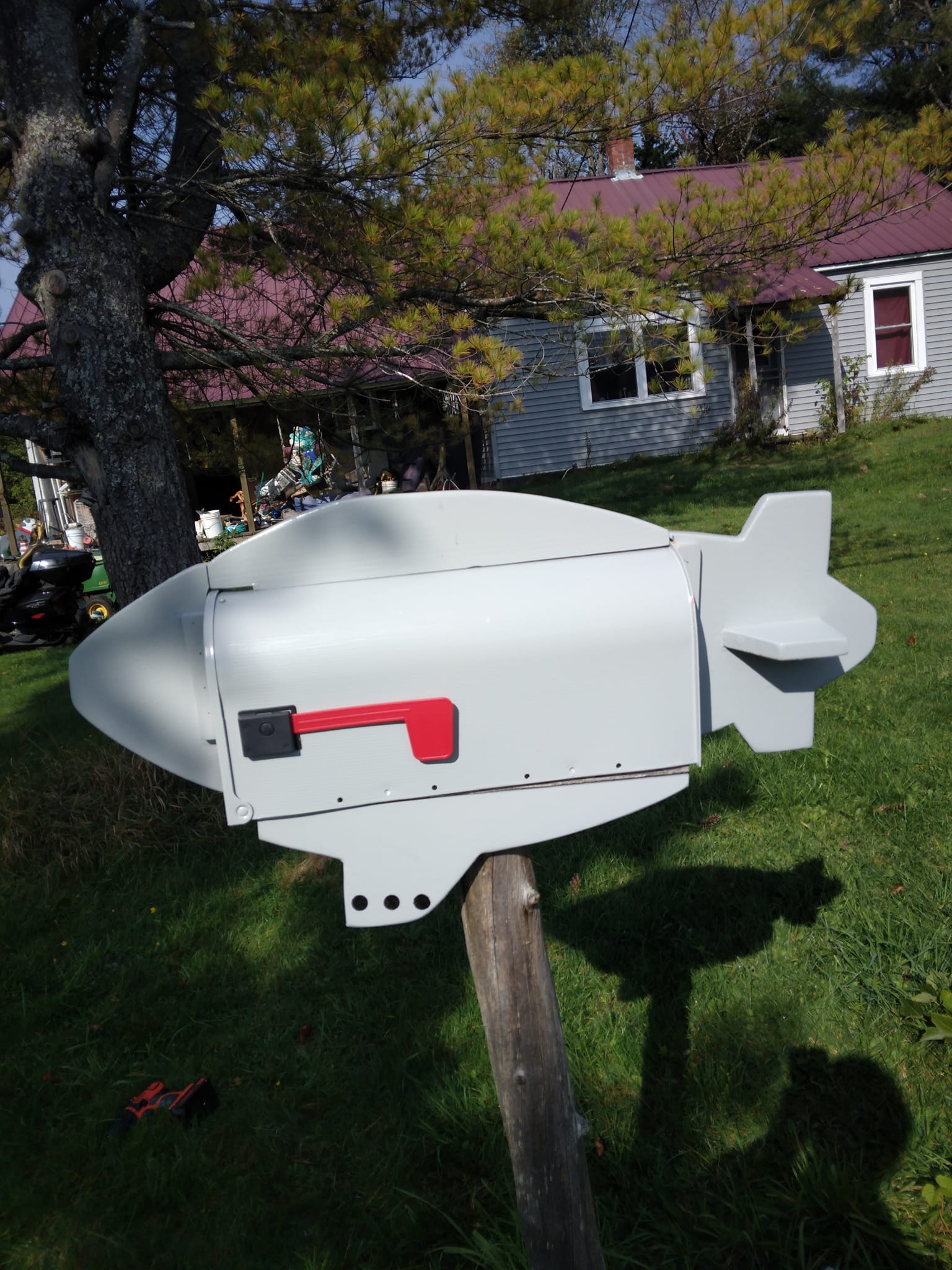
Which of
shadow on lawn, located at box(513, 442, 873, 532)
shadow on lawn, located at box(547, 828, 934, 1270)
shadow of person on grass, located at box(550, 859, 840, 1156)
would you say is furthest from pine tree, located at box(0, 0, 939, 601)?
shadow on lawn, located at box(513, 442, 873, 532)

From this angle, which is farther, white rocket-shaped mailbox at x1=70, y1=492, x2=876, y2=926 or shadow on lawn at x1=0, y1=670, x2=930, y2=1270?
shadow on lawn at x1=0, y1=670, x2=930, y2=1270

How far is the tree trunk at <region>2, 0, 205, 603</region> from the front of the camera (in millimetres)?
4082

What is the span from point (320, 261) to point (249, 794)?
3.67 meters

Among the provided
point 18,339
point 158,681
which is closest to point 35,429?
point 18,339

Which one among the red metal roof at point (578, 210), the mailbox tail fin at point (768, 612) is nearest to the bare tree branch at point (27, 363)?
the red metal roof at point (578, 210)

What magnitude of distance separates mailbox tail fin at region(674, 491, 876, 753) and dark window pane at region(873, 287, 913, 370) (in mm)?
16789

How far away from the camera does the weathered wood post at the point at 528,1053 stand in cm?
141

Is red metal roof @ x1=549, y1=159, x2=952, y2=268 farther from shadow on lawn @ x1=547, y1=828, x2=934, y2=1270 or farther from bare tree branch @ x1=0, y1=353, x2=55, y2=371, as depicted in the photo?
shadow on lawn @ x1=547, y1=828, x2=934, y2=1270

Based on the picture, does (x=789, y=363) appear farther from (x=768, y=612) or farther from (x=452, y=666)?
(x=452, y=666)

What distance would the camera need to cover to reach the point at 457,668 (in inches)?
47.3

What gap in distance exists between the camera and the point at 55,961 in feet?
10.5

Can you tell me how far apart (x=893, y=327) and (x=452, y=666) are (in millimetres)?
17340

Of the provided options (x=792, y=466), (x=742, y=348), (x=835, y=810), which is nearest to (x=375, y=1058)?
(x=835, y=810)

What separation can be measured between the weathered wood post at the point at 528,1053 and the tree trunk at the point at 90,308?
3.13 metres
